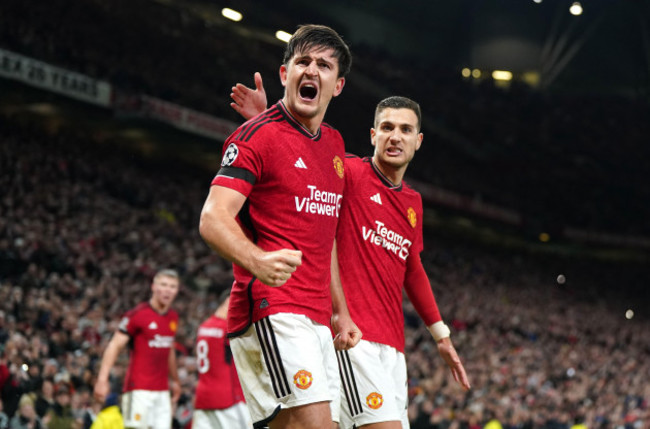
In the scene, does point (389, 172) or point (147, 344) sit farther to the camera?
point (147, 344)

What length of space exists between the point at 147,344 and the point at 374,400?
4.16 meters

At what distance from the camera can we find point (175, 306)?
46.5ft

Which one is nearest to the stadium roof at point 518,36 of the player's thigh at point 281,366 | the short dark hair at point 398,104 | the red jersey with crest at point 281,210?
the short dark hair at point 398,104

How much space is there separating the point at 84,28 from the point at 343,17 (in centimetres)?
1405

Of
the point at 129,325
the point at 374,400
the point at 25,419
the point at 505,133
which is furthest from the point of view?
the point at 505,133

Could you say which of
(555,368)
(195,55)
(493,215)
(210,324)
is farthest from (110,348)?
(493,215)

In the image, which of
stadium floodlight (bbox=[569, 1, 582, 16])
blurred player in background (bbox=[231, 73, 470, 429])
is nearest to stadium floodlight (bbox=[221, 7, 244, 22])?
stadium floodlight (bbox=[569, 1, 582, 16])

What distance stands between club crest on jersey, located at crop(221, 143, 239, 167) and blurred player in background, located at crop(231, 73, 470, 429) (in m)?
0.76

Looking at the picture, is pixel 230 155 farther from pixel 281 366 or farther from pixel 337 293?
pixel 337 293

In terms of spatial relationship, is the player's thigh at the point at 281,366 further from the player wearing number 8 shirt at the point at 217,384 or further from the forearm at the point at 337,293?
the player wearing number 8 shirt at the point at 217,384

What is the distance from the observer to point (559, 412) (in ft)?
49.6

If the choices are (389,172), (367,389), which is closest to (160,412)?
(367,389)

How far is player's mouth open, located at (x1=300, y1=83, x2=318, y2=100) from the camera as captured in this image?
3.21 meters

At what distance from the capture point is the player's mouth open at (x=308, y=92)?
3.21m
